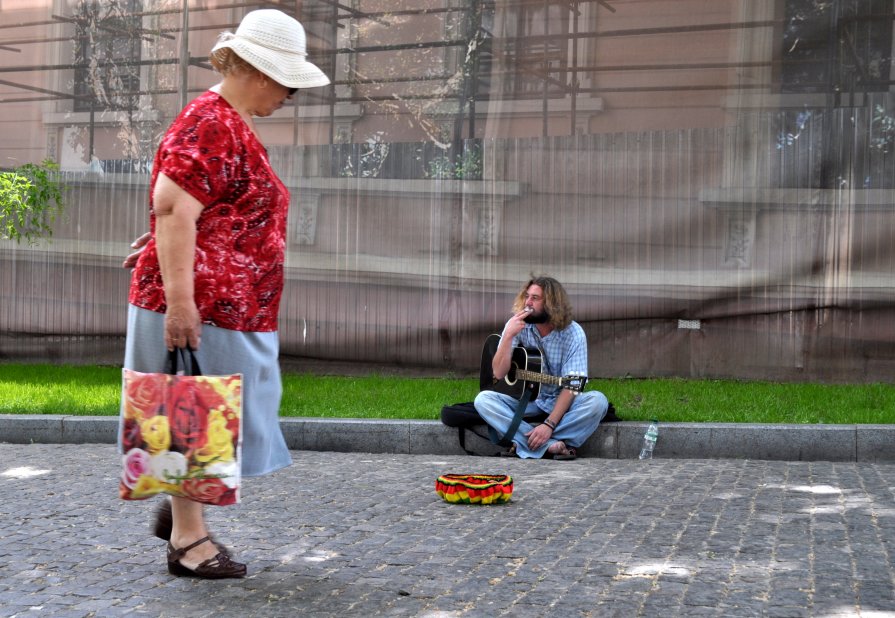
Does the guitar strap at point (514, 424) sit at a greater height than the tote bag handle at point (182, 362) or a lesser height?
lesser

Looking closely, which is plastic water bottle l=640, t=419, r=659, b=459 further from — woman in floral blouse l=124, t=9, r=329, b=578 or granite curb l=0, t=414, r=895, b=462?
woman in floral blouse l=124, t=9, r=329, b=578

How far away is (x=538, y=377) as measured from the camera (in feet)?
24.4

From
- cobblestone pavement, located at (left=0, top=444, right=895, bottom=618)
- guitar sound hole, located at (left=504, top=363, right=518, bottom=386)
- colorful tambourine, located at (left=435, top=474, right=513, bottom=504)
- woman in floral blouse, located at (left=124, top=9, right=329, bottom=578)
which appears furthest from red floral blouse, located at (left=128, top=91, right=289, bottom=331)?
guitar sound hole, located at (left=504, top=363, right=518, bottom=386)

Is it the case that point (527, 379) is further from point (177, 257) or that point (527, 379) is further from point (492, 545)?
point (177, 257)

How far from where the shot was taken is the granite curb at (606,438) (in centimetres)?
700

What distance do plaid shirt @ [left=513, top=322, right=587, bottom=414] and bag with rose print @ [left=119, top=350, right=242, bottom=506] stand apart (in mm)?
4002

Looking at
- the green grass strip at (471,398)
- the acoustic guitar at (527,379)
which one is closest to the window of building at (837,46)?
the green grass strip at (471,398)

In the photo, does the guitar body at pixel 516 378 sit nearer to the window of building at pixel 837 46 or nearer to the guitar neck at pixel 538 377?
the guitar neck at pixel 538 377

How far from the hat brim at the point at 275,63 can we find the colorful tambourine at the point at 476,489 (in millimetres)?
2226

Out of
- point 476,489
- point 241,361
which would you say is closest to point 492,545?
point 476,489

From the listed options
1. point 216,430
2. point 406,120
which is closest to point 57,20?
point 406,120

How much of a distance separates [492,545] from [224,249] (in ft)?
5.25

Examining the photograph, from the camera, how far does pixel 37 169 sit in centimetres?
1184

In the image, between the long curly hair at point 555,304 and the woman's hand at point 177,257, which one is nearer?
the woman's hand at point 177,257
